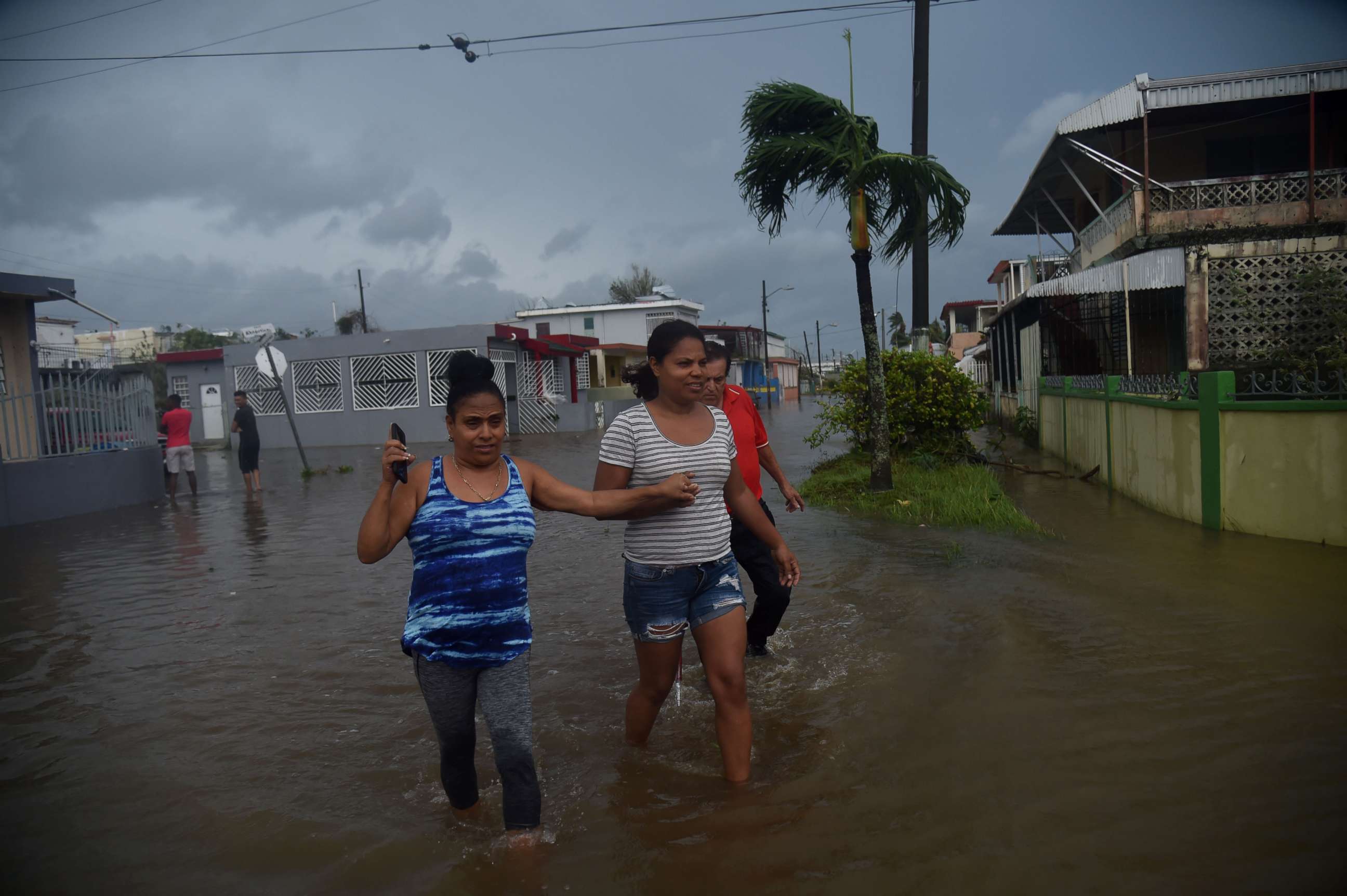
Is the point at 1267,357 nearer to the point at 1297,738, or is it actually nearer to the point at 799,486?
the point at 799,486

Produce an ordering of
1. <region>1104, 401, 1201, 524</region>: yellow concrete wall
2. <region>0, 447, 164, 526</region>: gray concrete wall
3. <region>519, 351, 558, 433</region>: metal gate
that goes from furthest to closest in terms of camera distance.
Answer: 1. <region>519, 351, 558, 433</region>: metal gate
2. <region>0, 447, 164, 526</region>: gray concrete wall
3. <region>1104, 401, 1201, 524</region>: yellow concrete wall

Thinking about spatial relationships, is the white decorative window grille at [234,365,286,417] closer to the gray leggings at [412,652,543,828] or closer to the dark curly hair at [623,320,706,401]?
the dark curly hair at [623,320,706,401]

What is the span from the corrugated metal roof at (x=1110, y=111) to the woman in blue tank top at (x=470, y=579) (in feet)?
52.1

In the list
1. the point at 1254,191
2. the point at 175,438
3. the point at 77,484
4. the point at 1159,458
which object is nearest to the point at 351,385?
the point at 175,438

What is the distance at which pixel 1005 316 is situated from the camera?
71.7 feet

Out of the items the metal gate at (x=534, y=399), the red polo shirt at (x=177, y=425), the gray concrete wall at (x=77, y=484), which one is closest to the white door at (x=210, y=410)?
the metal gate at (x=534, y=399)

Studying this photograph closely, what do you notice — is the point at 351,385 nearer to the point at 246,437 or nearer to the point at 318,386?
the point at 318,386

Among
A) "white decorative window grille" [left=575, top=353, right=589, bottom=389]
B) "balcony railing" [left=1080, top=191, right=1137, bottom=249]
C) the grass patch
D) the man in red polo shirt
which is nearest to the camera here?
the man in red polo shirt

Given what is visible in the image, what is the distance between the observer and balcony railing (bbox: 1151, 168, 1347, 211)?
14.9m

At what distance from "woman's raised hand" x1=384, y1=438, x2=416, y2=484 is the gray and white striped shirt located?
74cm

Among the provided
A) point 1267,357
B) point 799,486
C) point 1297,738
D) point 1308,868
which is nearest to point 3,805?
point 1308,868

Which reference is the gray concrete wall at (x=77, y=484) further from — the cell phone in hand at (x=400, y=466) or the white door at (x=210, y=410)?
the white door at (x=210, y=410)

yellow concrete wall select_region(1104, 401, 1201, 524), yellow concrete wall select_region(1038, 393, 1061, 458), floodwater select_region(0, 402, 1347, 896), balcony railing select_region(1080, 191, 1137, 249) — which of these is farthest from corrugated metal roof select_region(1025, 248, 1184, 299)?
floodwater select_region(0, 402, 1347, 896)

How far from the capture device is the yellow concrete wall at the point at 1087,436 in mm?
11672
